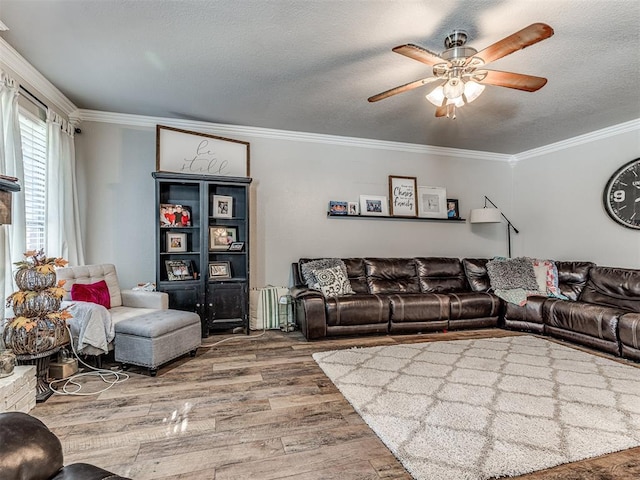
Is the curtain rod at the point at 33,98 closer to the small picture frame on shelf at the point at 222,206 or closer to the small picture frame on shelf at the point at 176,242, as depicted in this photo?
the small picture frame on shelf at the point at 176,242

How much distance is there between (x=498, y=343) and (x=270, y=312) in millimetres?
2694

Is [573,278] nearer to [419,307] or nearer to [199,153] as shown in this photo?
[419,307]

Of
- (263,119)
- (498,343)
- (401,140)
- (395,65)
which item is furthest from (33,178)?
(498,343)

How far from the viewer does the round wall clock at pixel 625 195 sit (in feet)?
13.3

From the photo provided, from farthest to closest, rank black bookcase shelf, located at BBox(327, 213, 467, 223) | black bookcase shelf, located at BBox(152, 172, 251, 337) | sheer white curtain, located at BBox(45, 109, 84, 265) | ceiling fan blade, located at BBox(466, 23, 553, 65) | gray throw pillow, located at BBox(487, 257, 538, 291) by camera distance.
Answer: black bookcase shelf, located at BBox(327, 213, 467, 223) → gray throw pillow, located at BBox(487, 257, 538, 291) → black bookcase shelf, located at BBox(152, 172, 251, 337) → sheer white curtain, located at BBox(45, 109, 84, 265) → ceiling fan blade, located at BBox(466, 23, 553, 65)

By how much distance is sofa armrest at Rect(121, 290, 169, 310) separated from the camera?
337 cm

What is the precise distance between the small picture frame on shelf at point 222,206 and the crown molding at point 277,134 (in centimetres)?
88

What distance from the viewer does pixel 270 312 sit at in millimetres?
4309

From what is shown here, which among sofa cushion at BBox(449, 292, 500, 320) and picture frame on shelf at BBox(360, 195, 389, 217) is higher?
picture frame on shelf at BBox(360, 195, 389, 217)

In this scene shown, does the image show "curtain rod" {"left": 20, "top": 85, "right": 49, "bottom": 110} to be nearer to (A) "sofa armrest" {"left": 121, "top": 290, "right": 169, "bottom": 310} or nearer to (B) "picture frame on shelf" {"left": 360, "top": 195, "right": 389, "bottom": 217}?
(A) "sofa armrest" {"left": 121, "top": 290, "right": 169, "bottom": 310}

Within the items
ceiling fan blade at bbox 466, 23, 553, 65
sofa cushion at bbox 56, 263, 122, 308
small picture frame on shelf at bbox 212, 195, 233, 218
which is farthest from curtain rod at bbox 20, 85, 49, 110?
ceiling fan blade at bbox 466, 23, 553, 65

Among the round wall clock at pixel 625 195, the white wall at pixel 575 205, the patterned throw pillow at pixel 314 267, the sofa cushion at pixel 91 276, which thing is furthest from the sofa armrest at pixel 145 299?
the round wall clock at pixel 625 195

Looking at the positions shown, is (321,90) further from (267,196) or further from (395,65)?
(267,196)

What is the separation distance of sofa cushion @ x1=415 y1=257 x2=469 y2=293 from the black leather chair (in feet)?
14.0
